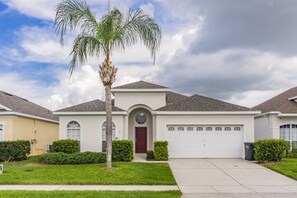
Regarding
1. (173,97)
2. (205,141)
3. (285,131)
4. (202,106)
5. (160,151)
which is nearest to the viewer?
(160,151)

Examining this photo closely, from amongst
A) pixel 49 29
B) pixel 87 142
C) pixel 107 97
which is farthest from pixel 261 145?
pixel 49 29

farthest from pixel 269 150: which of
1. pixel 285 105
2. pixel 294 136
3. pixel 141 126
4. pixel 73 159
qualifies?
pixel 73 159

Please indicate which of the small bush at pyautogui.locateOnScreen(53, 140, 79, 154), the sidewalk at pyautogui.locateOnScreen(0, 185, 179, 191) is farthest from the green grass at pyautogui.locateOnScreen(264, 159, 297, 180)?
the small bush at pyautogui.locateOnScreen(53, 140, 79, 154)

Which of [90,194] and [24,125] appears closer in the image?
[90,194]

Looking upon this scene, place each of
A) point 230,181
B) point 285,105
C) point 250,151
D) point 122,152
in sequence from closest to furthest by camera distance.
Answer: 1. point 230,181
2. point 122,152
3. point 250,151
4. point 285,105

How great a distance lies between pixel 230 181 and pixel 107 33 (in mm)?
8544

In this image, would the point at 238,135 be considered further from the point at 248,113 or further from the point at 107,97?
the point at 107,97

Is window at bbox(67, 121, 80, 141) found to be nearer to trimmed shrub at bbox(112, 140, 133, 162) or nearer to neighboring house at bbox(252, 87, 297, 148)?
trimmed shrub at bbox(112, 140, 133, 162)

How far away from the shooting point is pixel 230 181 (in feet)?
46.5

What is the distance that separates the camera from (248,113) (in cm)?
2258

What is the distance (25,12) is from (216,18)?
375 inches

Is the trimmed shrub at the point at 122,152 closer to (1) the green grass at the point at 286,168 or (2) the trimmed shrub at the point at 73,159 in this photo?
(2) the trimmed shrub at the point at 73,159

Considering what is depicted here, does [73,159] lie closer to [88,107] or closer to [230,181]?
[88,107]

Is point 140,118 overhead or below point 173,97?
below
